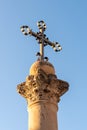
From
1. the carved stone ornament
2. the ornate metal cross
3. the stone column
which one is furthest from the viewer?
the ornate metal cross

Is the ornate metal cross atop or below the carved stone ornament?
atop

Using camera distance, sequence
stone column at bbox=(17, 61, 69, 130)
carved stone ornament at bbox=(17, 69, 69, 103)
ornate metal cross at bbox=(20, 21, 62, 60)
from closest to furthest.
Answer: stone column at bbox=(17, 61, 69, 130)
carved stone ornament at bbox=(17, 69, 69, 103)
ornate metal cross at bbox=(20, 21, 62, 60)

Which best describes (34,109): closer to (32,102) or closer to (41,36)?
(32,102)

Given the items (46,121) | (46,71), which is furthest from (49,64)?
(46,121)

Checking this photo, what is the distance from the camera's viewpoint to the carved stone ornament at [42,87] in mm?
12688

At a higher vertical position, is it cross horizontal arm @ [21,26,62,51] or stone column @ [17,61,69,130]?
cross horizontal arm @ [21,26,62,51]

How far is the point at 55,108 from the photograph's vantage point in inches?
503

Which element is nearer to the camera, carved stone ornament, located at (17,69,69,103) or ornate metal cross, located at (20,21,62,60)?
carved stone ornament, located at (17,69,69,103)

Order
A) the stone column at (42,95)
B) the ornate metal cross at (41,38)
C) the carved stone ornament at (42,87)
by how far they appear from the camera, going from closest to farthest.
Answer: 1. the stone column at (42,95)
2. the carved stone ornament at (42,87)
3. the ornate metal cross at (41,38)

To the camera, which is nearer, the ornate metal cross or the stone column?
the stone column

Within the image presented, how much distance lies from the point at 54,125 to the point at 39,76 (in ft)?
6.16

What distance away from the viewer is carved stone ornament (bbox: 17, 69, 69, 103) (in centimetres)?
1269

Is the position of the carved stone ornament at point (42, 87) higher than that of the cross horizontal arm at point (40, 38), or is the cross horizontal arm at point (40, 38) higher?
the cross horizontal arm at point (40, 38)

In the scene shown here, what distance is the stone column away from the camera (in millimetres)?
12281
